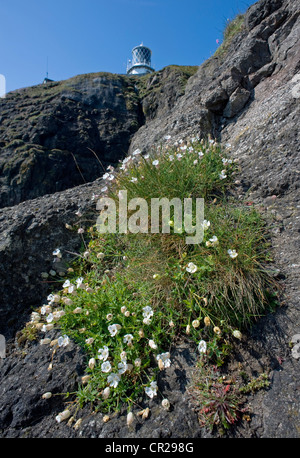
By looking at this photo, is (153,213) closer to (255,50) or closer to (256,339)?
(256,339)

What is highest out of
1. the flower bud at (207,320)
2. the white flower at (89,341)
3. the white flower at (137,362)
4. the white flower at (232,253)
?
the white flower at (232,253)

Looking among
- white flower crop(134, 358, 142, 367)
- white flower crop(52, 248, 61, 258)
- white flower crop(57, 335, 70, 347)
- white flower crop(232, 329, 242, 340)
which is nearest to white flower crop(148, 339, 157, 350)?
white flower crop(134, 358, 142, 367)

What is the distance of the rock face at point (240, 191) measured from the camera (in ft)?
5.72

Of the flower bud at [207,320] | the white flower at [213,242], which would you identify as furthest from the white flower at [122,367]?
the white flower at [213,242]

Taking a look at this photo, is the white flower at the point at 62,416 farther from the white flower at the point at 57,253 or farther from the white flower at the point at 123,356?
the white flower at the point at 57,253

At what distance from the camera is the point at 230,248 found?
231 cm

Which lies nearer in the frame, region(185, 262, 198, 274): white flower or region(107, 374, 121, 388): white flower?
region(107, 374, 121, 388): white flower

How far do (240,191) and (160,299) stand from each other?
1634 millimetres

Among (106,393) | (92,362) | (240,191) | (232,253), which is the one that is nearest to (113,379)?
(106,393)

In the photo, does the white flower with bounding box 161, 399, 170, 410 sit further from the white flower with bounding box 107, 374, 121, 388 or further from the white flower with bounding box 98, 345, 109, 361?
the white flower with bounding box 98, 345, 109, 361

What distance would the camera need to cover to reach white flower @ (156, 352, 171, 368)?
6.18 ft

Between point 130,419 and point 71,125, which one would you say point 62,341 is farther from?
point 71,125

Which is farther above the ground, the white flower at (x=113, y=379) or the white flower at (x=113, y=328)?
the white flower at (x=113, y=328)

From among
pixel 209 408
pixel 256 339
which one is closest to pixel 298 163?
pixel 256 339
